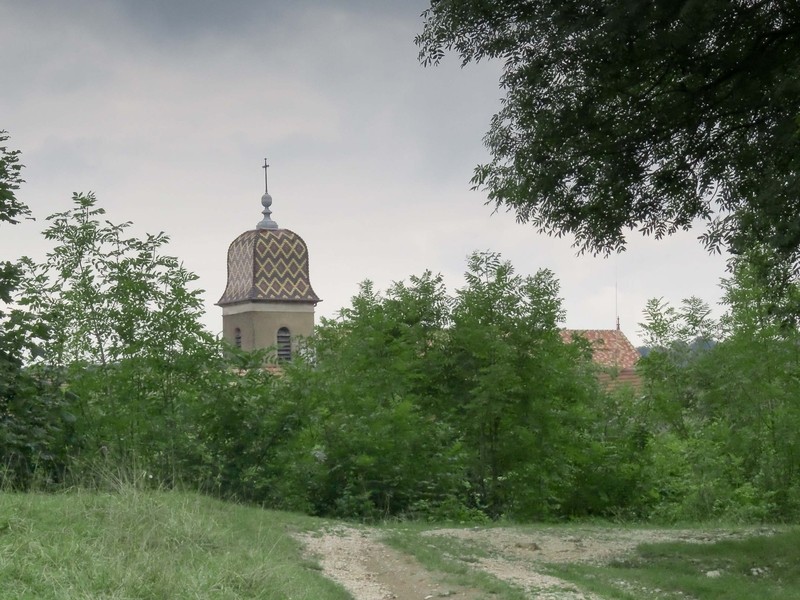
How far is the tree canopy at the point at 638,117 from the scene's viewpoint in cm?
1309

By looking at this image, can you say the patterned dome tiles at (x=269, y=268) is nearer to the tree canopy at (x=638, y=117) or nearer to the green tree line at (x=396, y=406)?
the green tree line at (x=396, y=406)

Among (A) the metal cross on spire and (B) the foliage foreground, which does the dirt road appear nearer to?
(B) the foliage foreground

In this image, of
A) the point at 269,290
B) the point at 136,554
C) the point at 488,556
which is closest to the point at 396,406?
the point at 488,556

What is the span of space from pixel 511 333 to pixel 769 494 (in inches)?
216

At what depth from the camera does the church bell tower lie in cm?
8081

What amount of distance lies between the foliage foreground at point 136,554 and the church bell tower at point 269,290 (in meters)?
68.3

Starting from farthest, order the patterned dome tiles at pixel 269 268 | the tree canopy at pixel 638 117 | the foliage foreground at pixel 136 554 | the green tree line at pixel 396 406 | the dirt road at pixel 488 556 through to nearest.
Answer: the patterned dome tiles at pixel 269 268 → the green tree line at pixel 396 406 → the tree canopy at pixel 638 117 → the dirt road at pixel 488 556 → the foliage foreground at pixel 136 554

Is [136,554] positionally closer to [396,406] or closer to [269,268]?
[396,406]

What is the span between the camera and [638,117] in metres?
13.9

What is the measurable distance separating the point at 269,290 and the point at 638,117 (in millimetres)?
68247

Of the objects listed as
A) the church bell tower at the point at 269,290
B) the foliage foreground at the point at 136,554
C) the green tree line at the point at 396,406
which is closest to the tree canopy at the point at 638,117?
the green tree line at the point at 396,406

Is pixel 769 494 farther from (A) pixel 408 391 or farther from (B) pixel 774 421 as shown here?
(A) pixel 408 391

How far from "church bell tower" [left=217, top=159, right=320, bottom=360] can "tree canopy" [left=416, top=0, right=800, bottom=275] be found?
65.9 m

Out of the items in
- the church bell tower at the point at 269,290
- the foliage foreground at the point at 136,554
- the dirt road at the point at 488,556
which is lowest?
the dirt road at the point at 488,556
